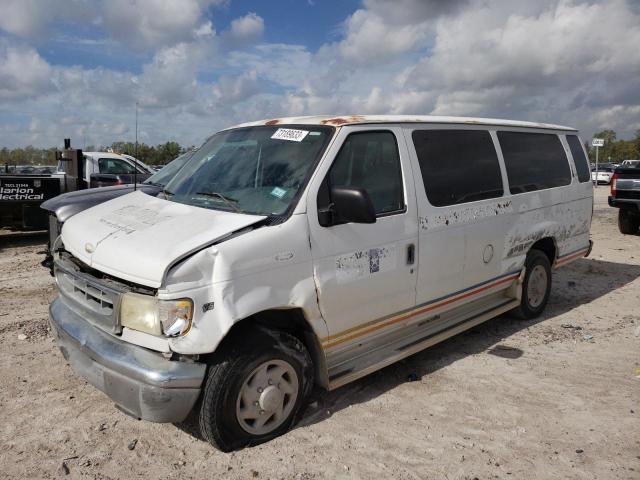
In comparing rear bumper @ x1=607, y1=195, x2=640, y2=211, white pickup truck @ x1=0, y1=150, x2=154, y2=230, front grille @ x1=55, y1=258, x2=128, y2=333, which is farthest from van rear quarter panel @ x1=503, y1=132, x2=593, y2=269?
white pickup truck @ x1=0, y1=150, x2=154, y2=230

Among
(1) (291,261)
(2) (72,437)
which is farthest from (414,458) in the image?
(2) (72,437)

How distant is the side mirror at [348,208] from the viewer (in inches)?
132

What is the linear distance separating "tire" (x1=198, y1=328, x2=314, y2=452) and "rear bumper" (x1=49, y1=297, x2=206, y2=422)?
0.14 metres

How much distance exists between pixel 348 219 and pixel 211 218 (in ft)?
2.87

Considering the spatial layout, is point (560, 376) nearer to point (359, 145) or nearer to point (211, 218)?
point (359, 145)

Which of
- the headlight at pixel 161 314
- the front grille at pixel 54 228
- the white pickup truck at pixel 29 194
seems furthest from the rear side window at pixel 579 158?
the white pickup truck at pixel 29 194

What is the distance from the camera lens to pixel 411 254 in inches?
160

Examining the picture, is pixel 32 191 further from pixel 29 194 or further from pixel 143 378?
pixel 143 378

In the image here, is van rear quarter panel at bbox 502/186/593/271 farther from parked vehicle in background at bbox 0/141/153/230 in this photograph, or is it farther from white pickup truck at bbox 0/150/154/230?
parked vehicle in background at bbox 0/141/153/230

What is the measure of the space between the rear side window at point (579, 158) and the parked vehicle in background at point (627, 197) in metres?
6.04

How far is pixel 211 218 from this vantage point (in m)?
3.34

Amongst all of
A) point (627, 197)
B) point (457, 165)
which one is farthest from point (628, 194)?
point (457, 165)

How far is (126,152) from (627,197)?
12.9 metres

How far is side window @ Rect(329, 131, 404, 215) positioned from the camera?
12.1 feet
